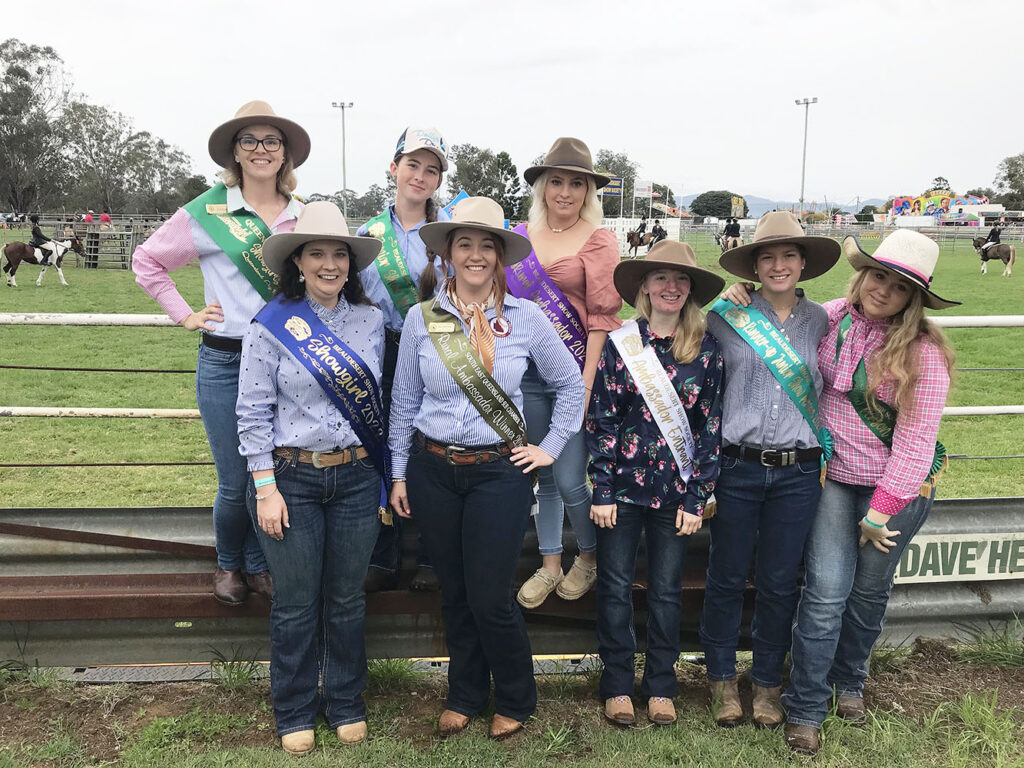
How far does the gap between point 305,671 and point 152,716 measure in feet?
2.31

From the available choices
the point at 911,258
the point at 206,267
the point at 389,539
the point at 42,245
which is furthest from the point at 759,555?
the point at 42,245

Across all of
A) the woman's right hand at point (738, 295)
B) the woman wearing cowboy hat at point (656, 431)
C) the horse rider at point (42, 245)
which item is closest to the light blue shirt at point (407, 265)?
the woman wearing cowboy hat at point (656, 431)

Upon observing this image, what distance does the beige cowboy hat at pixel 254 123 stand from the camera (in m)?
3.03

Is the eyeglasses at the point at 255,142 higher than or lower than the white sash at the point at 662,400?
higher

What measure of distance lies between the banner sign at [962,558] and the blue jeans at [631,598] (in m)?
1.20

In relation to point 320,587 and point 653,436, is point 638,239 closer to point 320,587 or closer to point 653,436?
point 653,436

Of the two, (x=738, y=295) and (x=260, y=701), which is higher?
(x=738, y=295)

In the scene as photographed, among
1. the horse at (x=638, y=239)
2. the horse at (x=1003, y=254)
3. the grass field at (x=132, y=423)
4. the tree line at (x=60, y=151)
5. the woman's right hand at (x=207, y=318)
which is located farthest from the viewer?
the tree line at (x=60, y=151)

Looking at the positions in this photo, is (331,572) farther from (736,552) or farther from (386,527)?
(736,552)

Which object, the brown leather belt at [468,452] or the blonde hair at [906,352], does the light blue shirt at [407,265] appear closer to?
the brown leather belt at [468,452]

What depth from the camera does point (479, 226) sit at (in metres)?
2.78

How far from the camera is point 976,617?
3.72 meters

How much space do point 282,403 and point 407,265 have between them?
791 millimetres

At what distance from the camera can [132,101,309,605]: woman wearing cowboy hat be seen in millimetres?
3020
